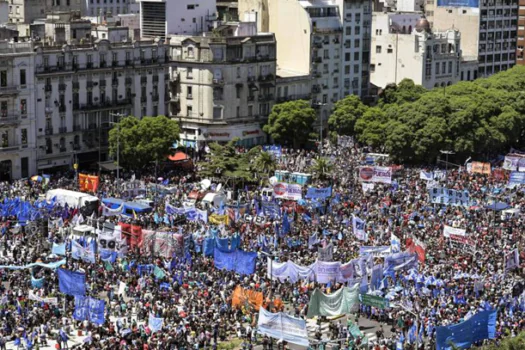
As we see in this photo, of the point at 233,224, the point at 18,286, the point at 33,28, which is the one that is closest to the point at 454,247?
the point at 233,224

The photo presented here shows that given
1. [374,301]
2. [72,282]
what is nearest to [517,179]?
[374,301]

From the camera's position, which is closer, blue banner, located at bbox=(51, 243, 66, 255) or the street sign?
the street sign

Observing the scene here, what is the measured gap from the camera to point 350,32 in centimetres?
15575

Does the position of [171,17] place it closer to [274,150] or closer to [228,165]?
[274,150]

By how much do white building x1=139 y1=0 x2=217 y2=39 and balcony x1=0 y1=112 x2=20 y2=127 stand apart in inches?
1091

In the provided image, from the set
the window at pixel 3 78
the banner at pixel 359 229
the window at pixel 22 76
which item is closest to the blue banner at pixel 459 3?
the window at pixel 22 76

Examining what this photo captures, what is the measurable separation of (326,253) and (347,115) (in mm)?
55268

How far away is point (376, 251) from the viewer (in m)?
87.9

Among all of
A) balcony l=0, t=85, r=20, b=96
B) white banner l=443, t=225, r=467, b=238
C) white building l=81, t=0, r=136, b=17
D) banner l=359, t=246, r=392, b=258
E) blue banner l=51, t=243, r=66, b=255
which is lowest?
blue banner l=51, t=243, r=66, b=255

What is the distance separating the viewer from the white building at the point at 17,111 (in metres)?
117

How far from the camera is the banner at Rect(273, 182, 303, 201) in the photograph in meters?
107

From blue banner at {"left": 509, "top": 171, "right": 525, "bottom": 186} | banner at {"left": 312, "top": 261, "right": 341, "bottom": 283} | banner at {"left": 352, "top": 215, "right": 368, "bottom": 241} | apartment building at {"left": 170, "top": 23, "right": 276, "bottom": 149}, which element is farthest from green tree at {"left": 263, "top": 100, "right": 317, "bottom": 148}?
banner at {"left": 312, "top": 261, "right": 341, "bottom": 283}

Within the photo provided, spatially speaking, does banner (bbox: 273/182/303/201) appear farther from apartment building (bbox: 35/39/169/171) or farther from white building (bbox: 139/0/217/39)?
white building (bbox: 139/0/217/39)

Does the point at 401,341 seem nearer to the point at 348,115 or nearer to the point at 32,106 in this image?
the point at 32,106
